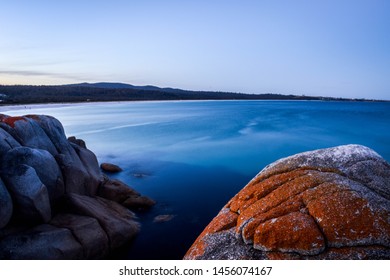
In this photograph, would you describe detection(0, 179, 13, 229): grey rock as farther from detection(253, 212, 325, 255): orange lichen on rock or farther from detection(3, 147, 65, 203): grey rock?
detection(253, 212, 325, 255): orange lichen on rock

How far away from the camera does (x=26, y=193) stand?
8930 mm

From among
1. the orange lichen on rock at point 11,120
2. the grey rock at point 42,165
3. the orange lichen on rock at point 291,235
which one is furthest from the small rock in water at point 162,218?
the orange lichen on rock at point 291,235

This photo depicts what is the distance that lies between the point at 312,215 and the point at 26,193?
27.5 feet

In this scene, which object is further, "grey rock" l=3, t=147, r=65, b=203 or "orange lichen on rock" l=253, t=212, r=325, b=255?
"grey rock" l=3, t=147, r=65, b=203

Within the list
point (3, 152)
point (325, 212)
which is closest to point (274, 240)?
point (325, 212)

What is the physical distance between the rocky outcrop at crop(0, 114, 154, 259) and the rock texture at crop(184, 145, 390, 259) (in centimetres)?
460

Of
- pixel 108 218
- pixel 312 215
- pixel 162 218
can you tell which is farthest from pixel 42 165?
pixel 312 215

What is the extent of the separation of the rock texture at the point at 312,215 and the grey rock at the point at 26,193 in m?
5.46

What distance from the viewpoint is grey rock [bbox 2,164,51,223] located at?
8898 mm

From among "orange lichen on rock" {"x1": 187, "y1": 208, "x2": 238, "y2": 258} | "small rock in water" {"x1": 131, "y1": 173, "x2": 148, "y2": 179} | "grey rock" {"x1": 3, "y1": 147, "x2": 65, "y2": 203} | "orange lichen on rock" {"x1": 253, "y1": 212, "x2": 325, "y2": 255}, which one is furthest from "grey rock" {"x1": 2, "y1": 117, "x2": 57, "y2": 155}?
"orange lichen on rock" {"x1": 253, "y1": 212, "x2": 325, "y2": 255}

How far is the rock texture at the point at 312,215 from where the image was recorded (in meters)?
5.40

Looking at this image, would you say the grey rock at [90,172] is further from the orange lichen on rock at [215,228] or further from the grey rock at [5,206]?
the orange lichen on rock at [215,228]

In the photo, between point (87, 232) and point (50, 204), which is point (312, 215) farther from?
point (50, 204)

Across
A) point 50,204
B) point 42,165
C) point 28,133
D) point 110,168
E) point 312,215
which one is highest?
point 28,133
